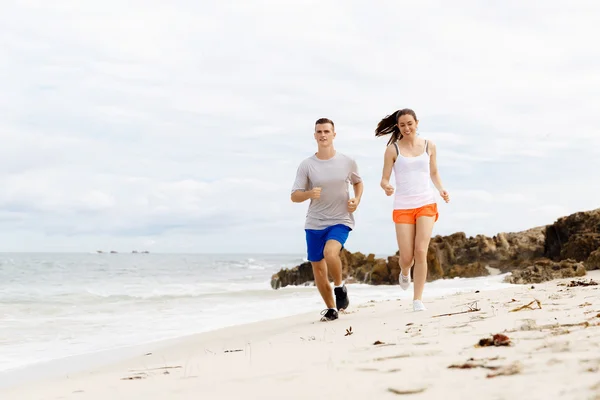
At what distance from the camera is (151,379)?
12.3 ft

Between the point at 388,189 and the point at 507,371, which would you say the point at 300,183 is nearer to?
the point at 388,189

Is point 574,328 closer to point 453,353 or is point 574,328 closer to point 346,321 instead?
point 453,353

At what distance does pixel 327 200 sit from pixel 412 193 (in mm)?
911

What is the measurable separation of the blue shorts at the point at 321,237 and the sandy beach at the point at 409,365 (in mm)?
1190

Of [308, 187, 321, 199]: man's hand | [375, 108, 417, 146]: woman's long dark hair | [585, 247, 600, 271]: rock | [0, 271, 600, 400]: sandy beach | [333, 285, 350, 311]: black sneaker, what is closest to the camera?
[0, 271, 600, 400]: sandy beach

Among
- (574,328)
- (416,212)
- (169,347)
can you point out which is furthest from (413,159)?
(169,347)

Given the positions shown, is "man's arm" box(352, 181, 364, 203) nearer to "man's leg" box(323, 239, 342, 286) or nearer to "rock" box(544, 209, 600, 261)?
"man's leg" box(323, 239, 342, 286)

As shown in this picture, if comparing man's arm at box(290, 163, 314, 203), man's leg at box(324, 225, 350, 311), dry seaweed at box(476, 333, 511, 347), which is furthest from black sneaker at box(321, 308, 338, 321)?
dry seaweed at box(476, 333, 511, 347)


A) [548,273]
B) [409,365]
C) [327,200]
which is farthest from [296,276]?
[409,365]

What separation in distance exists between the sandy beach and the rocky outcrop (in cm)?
797

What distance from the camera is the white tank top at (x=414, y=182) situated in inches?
249

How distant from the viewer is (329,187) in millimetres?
6457

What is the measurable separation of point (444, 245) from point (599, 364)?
16.7 metres

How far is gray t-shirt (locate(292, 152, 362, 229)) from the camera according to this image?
21.2 ft
